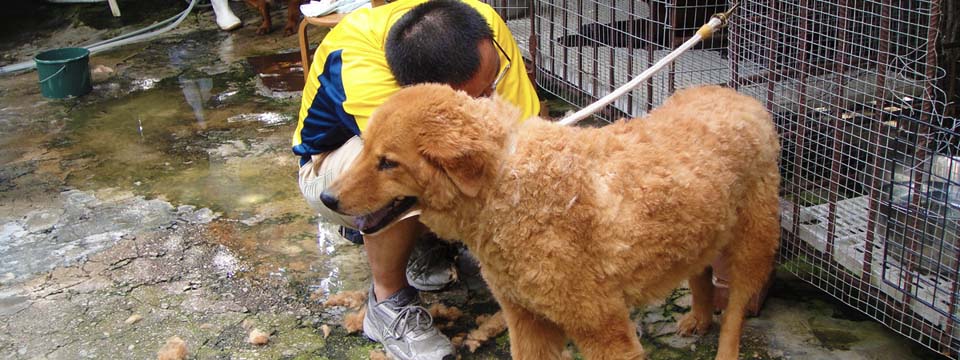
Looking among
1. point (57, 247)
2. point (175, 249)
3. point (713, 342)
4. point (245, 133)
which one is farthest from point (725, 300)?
point (245, 133)

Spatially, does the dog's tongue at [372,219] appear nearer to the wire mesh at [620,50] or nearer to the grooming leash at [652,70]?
the grooming leash at [652,70]

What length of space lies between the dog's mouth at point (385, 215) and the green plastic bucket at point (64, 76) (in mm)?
5494

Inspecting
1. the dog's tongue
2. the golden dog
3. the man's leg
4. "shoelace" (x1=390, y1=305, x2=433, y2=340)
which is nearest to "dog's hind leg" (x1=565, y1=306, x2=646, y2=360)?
the golden dog

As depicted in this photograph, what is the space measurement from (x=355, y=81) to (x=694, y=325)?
1.66m

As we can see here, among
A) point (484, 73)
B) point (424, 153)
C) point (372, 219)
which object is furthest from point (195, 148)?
point (424, 153)

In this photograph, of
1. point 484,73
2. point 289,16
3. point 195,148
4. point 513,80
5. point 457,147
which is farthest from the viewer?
point 289,16

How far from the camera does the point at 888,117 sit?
2971 millimetres

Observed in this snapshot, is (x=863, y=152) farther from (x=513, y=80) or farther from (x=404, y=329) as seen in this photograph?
(x=404, y=329)

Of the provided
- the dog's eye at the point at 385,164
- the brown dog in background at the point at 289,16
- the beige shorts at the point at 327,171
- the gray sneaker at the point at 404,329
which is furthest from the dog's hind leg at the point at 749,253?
the brown dog in background at the point at 289,16

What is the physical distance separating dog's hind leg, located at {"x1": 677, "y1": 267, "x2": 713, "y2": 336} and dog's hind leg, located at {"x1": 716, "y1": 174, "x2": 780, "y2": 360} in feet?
0.69

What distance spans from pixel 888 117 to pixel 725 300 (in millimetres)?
954

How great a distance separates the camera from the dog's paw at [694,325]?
331cm

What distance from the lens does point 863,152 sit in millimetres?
3326

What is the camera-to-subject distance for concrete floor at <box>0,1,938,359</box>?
3363 millimetres
